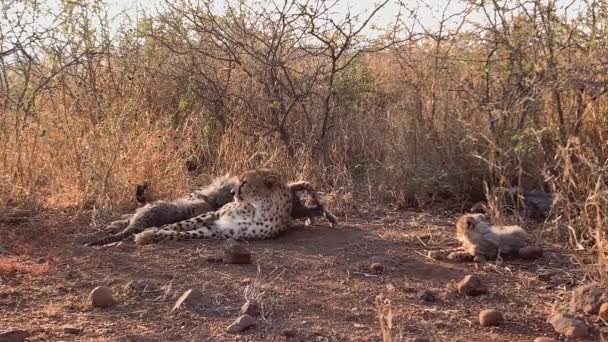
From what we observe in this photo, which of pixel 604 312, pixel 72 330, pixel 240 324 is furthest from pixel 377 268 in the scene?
pixel 72 330

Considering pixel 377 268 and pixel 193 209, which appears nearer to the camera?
pixel 377 268

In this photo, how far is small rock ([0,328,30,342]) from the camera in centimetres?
314

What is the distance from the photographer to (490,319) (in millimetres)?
3357

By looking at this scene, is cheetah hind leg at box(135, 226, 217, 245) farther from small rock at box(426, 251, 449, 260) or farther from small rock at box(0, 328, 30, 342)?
small rock at box(0, 328, 30, 342)

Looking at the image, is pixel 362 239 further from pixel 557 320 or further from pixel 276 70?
pixel 276 70

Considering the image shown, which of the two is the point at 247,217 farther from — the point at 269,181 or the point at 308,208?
the point at 308,208

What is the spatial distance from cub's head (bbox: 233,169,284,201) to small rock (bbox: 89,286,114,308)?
71.6 inches

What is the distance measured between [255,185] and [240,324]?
6.95 feet

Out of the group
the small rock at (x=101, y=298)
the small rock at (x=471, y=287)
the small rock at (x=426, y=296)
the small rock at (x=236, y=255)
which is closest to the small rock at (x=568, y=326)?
the small rock at (x=471, y=287)

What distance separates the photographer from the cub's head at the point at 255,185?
5355mm

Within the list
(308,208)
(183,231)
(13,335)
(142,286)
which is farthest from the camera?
(308,208)

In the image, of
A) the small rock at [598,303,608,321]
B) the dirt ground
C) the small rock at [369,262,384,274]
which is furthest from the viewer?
the small rock at [369,262,384,274]

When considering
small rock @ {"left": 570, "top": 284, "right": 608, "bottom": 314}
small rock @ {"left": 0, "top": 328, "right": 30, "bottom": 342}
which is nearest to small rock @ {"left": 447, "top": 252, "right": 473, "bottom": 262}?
small rock @ {"left": 570, "top": 284, "right": 608, "bottom": 314}

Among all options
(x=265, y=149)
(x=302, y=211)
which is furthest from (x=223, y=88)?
(x=302, y=211)
